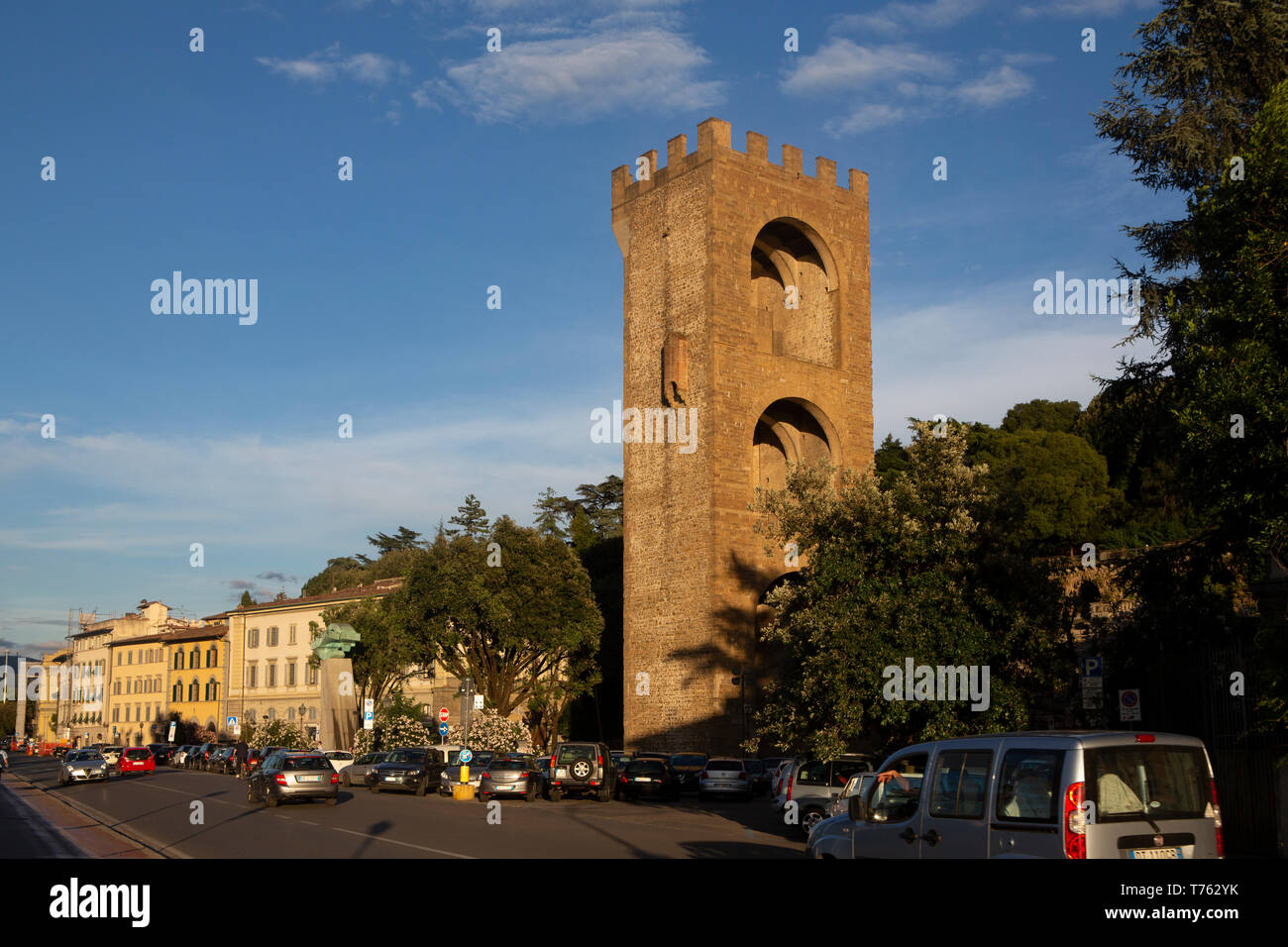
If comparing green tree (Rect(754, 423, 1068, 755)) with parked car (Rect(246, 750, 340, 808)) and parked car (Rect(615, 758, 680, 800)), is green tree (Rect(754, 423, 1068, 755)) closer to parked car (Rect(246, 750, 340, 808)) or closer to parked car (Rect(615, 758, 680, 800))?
parked car (Rect(615, 758, 680, 800))

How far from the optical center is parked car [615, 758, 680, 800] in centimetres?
3481

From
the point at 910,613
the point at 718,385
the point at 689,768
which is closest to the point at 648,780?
the point at 689,768

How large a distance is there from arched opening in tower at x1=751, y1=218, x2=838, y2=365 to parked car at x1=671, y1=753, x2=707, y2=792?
20.0 metres

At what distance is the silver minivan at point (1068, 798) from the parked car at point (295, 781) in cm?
2215

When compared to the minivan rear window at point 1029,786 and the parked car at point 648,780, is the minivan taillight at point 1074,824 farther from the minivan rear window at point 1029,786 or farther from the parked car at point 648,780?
the parked car at point 648,780

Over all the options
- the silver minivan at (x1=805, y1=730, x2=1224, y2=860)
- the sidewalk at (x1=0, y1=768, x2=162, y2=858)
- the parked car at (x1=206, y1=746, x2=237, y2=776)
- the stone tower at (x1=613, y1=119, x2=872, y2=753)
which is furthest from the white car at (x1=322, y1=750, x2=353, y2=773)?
the silver minivan at (x1=805, y1=730, x2=1224, y2=860)

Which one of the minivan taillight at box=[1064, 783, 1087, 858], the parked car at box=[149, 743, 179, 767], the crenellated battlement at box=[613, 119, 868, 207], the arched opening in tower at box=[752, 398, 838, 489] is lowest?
the parked car at box=[149, 743, 179, 767]

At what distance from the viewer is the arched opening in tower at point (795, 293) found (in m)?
52.7

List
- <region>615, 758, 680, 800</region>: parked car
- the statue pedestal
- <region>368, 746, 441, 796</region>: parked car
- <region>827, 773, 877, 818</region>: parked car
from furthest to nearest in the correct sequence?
the statue pedestal < <region>368, 746, 441, 796</region>: parked car < <region>615, 758, 680, 800</region>: parked car < <region>827, 773, 877, 818</region>: parked car

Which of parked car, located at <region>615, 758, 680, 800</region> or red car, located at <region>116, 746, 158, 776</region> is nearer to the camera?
parked car, located at <region>615, 758, 680, 800</region>

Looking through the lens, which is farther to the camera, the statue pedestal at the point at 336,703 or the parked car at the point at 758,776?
the statue pedestal at the point at 336,703

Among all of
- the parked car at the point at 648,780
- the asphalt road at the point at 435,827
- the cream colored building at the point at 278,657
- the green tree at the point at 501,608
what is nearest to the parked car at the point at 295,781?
the asphalt road at the point at 435,827

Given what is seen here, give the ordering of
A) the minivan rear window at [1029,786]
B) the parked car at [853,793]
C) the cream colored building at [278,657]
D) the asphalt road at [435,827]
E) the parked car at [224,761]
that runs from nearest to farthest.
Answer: the minivan rear window at [1029,786] < the parked car at [853,793] < the asphalt road at [435,827] < the parked car at [224,761] < the cream colored building at [278,657]

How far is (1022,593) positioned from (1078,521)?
118ft
